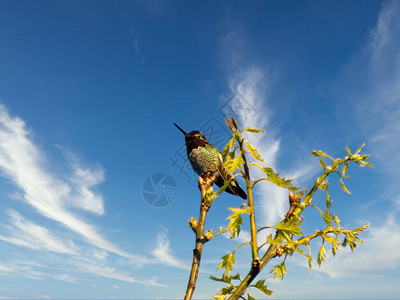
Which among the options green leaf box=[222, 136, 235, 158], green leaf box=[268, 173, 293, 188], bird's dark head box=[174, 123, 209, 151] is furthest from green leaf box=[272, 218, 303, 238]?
bird's dark head box=[174, 123, 209, 151]

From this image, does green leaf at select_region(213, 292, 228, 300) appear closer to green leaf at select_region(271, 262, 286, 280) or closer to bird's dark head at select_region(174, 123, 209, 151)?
green leaf at select_region(271, 262, 286, 280)

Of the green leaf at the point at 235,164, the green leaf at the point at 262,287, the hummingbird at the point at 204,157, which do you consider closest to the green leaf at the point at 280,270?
the green leaf at the point at 262,287

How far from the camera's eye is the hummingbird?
539 centimetres

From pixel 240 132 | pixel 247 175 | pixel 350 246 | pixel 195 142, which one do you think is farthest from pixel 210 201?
pixel 195 142

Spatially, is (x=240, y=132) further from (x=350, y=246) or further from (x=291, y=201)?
(x=350, y=246)

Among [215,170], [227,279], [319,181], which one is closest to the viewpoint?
[319,181]

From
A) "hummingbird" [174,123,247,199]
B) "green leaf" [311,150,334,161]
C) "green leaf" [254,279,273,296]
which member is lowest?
"green leaf" [254,279,273,296]

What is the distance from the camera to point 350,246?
300 cm

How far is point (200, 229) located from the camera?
3.37 m

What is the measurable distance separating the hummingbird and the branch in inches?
48.6

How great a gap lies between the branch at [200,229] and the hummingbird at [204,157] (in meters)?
1.24

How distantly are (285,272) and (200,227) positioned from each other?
1.05 metres

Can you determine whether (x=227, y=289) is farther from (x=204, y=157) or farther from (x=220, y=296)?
(x=204, y=157)

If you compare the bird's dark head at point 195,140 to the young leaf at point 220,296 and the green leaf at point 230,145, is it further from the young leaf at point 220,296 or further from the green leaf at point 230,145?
the young leaf at point 220,296
